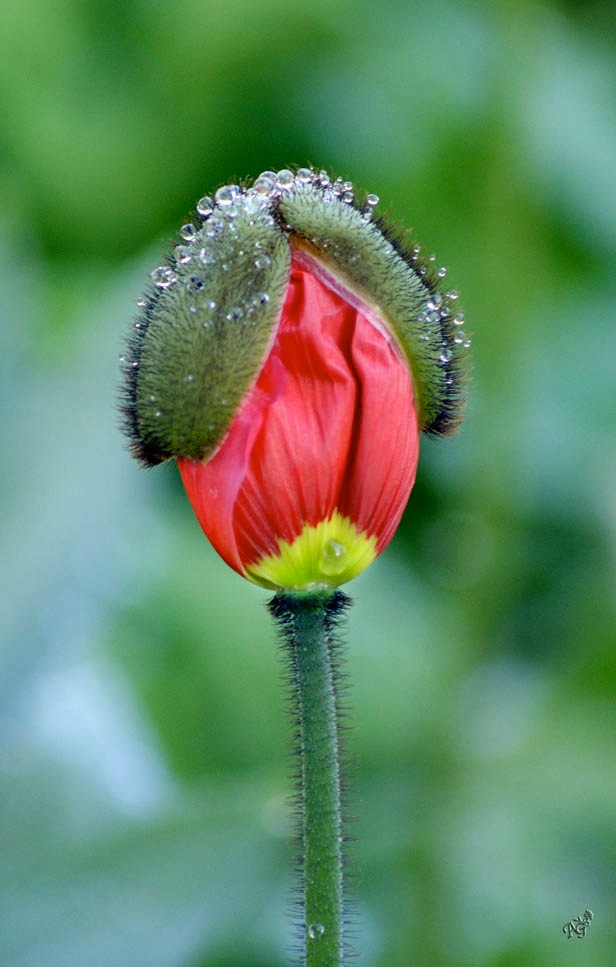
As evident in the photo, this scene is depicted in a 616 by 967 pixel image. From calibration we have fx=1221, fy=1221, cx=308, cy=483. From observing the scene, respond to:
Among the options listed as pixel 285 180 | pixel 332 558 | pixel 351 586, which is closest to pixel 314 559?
pixel 332 558

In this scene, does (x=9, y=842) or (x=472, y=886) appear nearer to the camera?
(x=9, y=842)

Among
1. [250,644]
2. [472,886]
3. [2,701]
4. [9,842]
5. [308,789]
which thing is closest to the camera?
[308,789]

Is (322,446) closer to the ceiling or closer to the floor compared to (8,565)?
closer to the floor

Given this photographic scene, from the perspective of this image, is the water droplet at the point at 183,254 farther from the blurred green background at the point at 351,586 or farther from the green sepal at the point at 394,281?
the blurred green background at the point at 351,586

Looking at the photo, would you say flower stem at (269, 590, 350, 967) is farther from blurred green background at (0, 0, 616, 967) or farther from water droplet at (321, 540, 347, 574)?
blurred green background at (0, 0, 616, 967)

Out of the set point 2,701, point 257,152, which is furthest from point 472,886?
point 257,152

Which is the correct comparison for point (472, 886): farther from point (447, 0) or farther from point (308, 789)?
point (447, 0)

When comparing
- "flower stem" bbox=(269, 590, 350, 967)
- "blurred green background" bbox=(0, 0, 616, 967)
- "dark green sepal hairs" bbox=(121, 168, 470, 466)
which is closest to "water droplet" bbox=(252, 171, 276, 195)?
"dark green sepal hairs" bbox=(121, 168, 470, 466)
